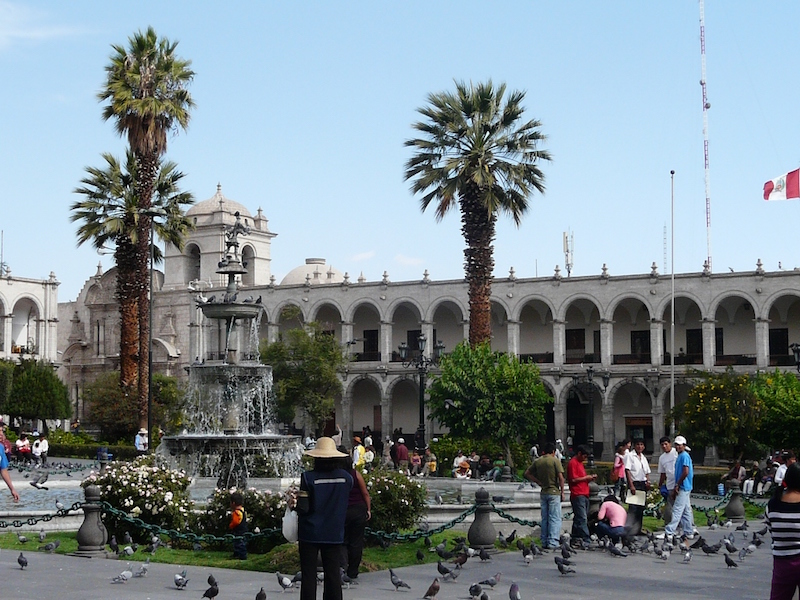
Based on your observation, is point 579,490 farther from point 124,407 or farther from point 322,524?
point 124,407

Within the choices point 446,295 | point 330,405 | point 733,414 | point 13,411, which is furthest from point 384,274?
point 733,414

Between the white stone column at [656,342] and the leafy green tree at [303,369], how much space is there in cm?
1333

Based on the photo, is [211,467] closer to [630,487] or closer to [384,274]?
[630,487]

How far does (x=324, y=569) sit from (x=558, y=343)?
41.6m

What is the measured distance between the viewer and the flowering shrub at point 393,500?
13812mm

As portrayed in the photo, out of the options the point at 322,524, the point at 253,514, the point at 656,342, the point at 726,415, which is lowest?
the point at 253,514

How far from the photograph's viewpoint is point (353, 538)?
36.5 ft

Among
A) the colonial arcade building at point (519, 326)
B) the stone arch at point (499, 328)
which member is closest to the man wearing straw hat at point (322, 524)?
the colonial arcade building at point (519, 326)

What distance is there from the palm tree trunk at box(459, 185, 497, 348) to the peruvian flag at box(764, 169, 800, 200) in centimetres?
1048

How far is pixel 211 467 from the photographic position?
20094 millimetres

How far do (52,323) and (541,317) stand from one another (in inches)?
1015

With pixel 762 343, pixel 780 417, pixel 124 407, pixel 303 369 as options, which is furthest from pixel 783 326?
pixel 124 407

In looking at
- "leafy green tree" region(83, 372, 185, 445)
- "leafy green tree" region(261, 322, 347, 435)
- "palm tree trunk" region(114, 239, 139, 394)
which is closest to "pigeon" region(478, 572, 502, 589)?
"palm tree trunk" region(114, 239, 139, 394)

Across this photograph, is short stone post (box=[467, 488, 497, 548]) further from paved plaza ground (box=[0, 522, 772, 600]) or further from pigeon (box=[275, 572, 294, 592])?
pigeon (box=[275, 572, 294, 592])
